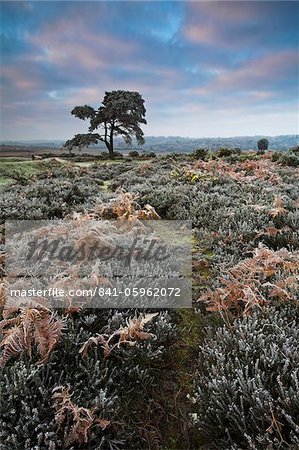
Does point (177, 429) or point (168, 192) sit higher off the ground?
point (168, 192)

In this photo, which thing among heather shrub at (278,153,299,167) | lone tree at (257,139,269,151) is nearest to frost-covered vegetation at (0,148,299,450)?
heather shrub at (278,153,299,167)

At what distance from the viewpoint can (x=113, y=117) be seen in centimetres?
3219

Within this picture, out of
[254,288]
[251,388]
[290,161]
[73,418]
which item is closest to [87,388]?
[73,418]

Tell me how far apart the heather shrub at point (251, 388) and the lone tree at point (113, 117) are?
29.7m

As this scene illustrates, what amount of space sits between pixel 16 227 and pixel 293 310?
16.3 feet

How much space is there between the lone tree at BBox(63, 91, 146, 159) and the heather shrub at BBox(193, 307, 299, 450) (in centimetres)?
2970

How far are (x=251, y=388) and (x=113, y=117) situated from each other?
32258mm

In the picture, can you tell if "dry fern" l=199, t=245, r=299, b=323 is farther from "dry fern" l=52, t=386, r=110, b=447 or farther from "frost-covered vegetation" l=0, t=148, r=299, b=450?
"dry fern" l=52, t=386, r=110, b=447

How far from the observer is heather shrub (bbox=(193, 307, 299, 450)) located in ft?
6.83

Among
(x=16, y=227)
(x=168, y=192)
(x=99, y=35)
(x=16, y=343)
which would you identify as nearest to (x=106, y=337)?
(x=16, y=343)

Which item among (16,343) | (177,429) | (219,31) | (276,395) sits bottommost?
(177,429)

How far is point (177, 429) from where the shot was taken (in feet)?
7.95

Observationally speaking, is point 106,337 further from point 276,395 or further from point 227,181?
point 227,181

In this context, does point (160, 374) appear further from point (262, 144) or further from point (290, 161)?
point (262, 144)
